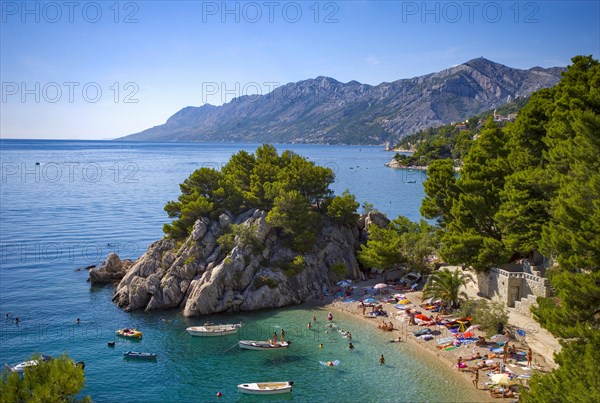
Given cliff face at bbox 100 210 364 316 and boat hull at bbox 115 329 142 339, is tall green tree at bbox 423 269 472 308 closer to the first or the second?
cliff face at bbox 100 210 364 316

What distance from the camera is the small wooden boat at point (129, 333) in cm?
3981

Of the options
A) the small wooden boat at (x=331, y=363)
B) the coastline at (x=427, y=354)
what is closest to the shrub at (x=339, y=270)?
the coastline at (x=427, y=354)

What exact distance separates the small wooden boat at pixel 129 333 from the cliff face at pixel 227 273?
5889 millimetres

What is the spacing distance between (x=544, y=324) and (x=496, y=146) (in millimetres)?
23329

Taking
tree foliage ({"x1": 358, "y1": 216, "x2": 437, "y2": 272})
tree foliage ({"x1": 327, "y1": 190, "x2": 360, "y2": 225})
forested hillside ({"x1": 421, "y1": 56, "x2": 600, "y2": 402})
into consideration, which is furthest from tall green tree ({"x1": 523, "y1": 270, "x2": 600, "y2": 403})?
tree foliage ({"x1": 327, "y1": 190, "x2": 360, "y2": 225})

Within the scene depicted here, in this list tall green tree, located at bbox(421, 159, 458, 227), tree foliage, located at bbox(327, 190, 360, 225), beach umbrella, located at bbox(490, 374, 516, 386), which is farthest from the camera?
tree foliage, located at bbox(327, 190, 360, 225)

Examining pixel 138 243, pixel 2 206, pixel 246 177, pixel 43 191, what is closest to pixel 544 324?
pixel 246 177

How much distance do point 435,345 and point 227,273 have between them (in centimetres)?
A: 2129

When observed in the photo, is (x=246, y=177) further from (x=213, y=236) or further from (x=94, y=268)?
(x=94, y=268)

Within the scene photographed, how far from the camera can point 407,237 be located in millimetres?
51062

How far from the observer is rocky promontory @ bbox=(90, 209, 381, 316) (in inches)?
1839

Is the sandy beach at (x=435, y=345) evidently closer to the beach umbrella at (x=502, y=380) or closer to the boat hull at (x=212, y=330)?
the beach umbrella at (x=502, y=380)

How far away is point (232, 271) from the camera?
4728 cm

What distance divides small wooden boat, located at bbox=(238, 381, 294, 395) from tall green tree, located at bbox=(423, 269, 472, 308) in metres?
18.3
